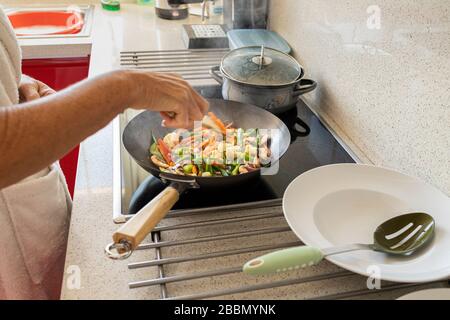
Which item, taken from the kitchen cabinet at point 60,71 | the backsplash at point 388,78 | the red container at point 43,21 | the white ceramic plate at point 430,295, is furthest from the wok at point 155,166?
the red container at point 43,21

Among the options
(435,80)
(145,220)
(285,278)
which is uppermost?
(435,80)

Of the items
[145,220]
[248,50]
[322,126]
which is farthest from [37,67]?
[145,220]

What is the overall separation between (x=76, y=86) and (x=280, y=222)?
1.45 feet

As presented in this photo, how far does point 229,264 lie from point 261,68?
2.02 ft

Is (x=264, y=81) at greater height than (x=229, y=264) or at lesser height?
greater

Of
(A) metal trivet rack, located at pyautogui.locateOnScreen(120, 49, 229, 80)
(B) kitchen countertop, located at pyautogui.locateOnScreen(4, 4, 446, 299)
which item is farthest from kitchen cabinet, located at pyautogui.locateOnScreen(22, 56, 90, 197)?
(B) kitchen countertop, located at pyautogui.locateOnScreen(4, 4, 446, 299)

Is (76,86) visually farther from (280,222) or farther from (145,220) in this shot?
(280,222)

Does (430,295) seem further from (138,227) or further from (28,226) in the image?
(28,226)

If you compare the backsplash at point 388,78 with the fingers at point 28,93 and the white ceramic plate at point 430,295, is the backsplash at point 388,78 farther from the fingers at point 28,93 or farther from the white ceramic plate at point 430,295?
the fingers at point 28,93

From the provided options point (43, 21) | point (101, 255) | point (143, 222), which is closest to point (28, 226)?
point (101, 255)

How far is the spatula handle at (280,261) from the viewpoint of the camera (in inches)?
21.8

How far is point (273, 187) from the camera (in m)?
0.88

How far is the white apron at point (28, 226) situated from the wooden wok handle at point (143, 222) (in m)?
0.26

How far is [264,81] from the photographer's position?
3.61ft
